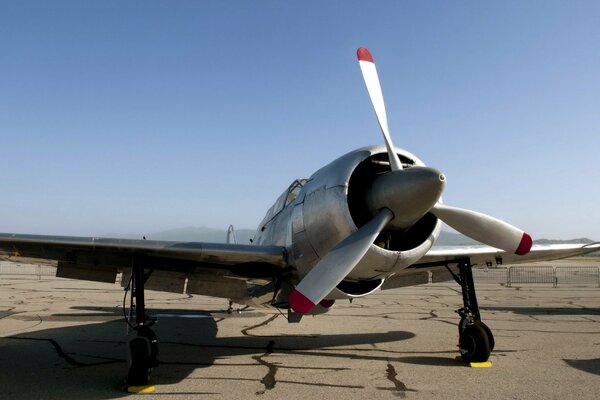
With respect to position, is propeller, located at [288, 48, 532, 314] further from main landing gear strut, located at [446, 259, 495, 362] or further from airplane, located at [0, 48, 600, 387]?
main landing gear strut, located at [446, 259, 495, 362]

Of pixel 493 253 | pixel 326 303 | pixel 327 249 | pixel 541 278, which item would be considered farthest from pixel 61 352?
pixel 541 278

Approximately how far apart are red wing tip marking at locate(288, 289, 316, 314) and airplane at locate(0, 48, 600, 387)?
0.04 ft

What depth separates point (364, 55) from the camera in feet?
21.2

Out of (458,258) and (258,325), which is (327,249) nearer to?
(458,258)

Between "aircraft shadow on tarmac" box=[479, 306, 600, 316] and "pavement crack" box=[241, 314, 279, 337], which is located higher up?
"aircraft shadow on tarmac" box=[479, 306, 600, 316]

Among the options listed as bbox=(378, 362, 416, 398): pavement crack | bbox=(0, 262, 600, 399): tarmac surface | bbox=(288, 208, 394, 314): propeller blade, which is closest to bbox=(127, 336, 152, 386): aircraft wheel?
bbox=(0, 262, 600, 399): tarmac surface

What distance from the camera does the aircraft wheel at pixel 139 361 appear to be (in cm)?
625

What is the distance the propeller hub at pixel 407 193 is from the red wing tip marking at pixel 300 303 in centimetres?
139

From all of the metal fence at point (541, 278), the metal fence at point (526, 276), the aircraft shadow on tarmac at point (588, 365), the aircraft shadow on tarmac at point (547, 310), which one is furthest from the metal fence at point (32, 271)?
the aircraft shadow on tarmac at point (588, 365)

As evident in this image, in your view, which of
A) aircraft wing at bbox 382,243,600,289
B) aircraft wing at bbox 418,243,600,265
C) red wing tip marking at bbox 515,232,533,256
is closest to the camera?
red wing tip marking at bbox 515,232,533,256

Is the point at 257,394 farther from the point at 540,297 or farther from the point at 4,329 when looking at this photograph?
the point at 540,297

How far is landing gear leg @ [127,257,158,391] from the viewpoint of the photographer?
20.5 ft

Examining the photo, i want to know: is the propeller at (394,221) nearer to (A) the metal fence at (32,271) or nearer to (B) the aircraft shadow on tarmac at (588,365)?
(B) the aircraft shadow on tarmac at (588,365)

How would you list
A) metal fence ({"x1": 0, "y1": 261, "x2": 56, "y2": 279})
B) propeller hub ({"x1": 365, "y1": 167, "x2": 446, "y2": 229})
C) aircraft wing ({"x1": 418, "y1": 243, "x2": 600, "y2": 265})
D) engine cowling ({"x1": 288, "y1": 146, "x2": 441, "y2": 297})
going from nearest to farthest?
propeller hub ({"x1": 365, "y1": 167, "x2": 446, "y2": 229}) < engine cowling ({"x1": 288, "y1": 146, "x2": 441, "y2": 297}) < aircraft wing ({"x1": 418, "y1": 243, "x2": 600, "y2": 265}) < metal fence ({"x1": 0, "y1": 261, "x2": 56, "y2": 279})
